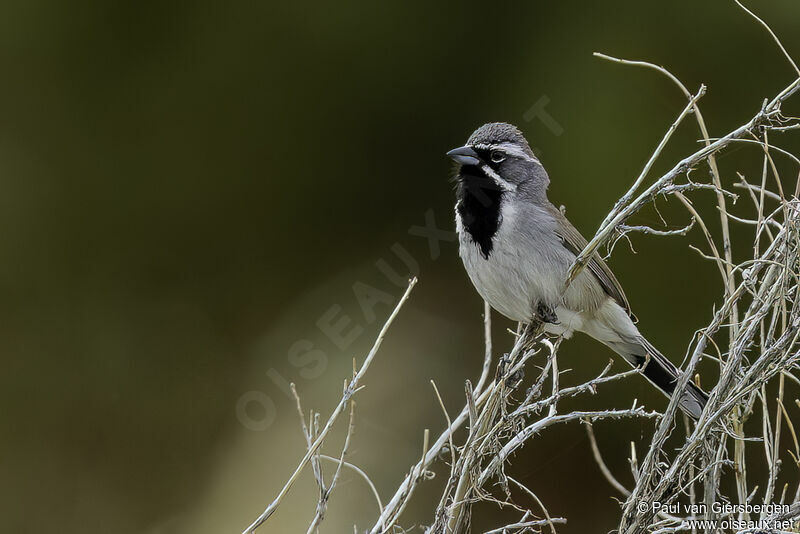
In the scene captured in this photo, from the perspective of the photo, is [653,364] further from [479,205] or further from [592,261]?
[479,205]

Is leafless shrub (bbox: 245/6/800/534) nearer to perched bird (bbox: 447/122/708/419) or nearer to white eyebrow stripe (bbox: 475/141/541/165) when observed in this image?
perched bird (bbox: 447/122/708/419)

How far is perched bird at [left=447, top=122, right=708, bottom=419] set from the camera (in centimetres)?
367

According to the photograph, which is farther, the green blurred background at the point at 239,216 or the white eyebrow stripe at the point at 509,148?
the green blurred background at the point at 239,216

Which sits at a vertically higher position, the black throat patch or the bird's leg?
the black throat patch

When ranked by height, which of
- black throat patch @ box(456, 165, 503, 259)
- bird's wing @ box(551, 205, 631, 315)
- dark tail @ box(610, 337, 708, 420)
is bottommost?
dark tail @ box(610, 337, 708, 420)

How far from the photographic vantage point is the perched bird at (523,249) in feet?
12.0

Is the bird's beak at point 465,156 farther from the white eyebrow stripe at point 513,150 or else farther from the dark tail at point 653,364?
the dark tail at point 653,364

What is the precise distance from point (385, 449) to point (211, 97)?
292 cm

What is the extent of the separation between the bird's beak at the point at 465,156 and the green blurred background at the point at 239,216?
235 cm

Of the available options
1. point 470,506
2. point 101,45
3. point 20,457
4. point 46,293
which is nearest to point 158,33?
point 101,45

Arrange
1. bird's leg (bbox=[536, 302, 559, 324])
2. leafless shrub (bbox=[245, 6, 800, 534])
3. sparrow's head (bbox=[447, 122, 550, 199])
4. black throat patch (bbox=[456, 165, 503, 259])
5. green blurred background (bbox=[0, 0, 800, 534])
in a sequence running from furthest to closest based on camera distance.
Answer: green blurred background (bbox=[0, 0, 800, 534]), sparrow's head (bbox=[447, 122, 550, 199]), black throat patch (bbox=[456, 165, 503, 259]), bird's leg (bbox=[536, 302, 559, 324]), leafless shrub (bbox=[245, 6, 800, 534])

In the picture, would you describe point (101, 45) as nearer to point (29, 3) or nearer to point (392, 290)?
point (29, 3)

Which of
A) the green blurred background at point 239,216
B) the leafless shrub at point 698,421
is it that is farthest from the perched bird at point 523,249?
the green blurred background at point 239,216

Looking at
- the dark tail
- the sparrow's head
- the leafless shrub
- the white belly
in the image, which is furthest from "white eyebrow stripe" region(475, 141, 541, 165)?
the leafless shrub
